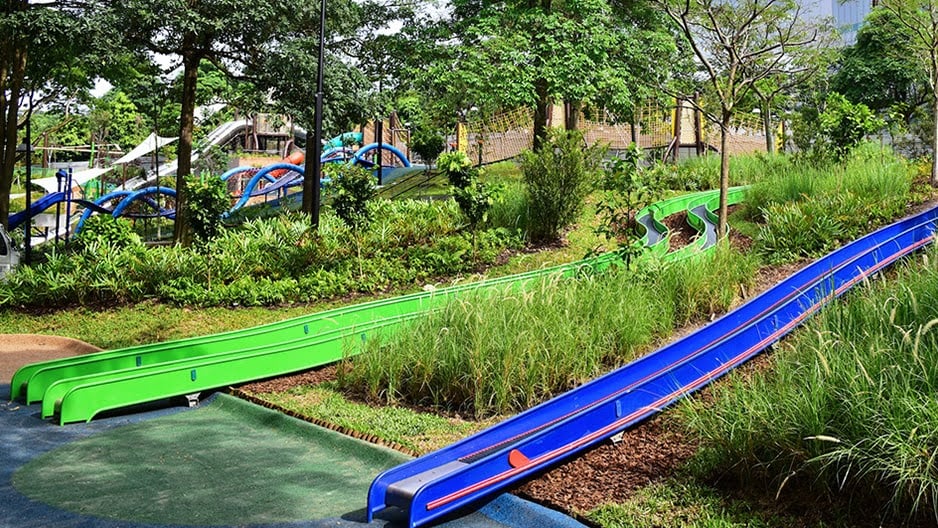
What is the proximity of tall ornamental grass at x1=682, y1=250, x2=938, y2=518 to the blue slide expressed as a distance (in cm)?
62

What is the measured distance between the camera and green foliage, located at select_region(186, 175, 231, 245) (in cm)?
1347

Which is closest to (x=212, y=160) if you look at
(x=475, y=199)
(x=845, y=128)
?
(x=475, y=199)

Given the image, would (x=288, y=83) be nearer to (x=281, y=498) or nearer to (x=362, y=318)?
(x=362, y=318)

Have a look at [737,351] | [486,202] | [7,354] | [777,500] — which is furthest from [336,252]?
[777,500]

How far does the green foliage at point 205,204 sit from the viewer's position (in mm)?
13469

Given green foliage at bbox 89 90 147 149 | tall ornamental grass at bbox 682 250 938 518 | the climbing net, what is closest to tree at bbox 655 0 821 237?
tall ornamental grass at bbox 682 250 938 518

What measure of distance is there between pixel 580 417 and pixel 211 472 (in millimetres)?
2565

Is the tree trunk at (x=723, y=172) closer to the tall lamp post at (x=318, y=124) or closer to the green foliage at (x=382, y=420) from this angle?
the tall lamp post at (x=318, y=124)

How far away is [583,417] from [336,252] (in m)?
8.28

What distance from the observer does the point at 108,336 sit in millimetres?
10875

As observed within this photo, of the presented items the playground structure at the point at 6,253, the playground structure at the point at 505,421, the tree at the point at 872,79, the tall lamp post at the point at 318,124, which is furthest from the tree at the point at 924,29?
the tree at the point at 872,79

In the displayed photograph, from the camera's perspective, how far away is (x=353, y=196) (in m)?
14.2

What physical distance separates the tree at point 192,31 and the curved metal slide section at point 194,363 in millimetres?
7159

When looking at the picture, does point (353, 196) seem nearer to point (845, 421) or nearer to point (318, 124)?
point (318, 124)
